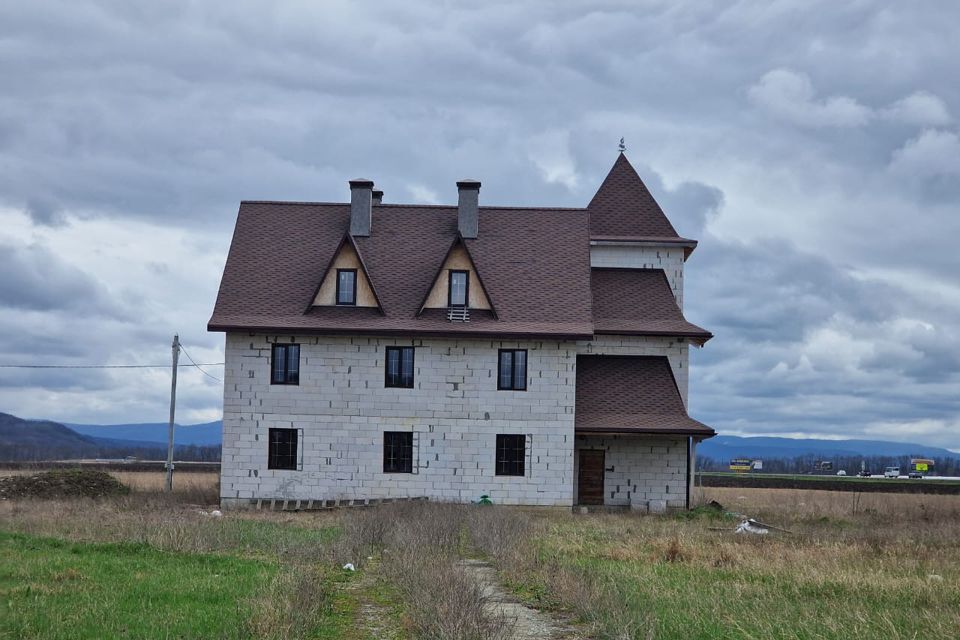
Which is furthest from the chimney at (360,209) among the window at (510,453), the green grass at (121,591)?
the green grass at (121,591)

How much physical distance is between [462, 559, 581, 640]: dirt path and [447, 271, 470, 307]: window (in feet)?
68.5

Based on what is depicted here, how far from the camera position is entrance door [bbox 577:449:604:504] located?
3797cm

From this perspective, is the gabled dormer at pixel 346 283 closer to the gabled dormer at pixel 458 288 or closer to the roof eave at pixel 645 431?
the gabled dormer at pixel 458 288

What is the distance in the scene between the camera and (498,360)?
3684cm

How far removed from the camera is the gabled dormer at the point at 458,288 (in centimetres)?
3703

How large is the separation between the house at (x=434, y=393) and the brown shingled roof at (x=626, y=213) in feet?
12.1

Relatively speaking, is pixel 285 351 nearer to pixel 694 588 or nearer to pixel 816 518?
pixel 816 518

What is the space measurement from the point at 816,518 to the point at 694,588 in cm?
1951

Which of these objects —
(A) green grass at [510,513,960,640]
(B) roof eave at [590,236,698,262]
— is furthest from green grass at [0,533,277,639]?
(B) roof eave at [590,236,698,262]

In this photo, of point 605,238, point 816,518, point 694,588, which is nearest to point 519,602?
point 694,588

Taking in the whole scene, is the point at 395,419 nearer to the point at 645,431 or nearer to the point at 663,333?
the point at 645,431

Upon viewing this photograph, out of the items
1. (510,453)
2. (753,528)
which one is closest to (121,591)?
(753,528)

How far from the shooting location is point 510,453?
36.7 metres

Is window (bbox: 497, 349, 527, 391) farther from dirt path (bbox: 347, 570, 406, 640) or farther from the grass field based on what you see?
dirt path (bbox: 347, 570, 406, 640)
